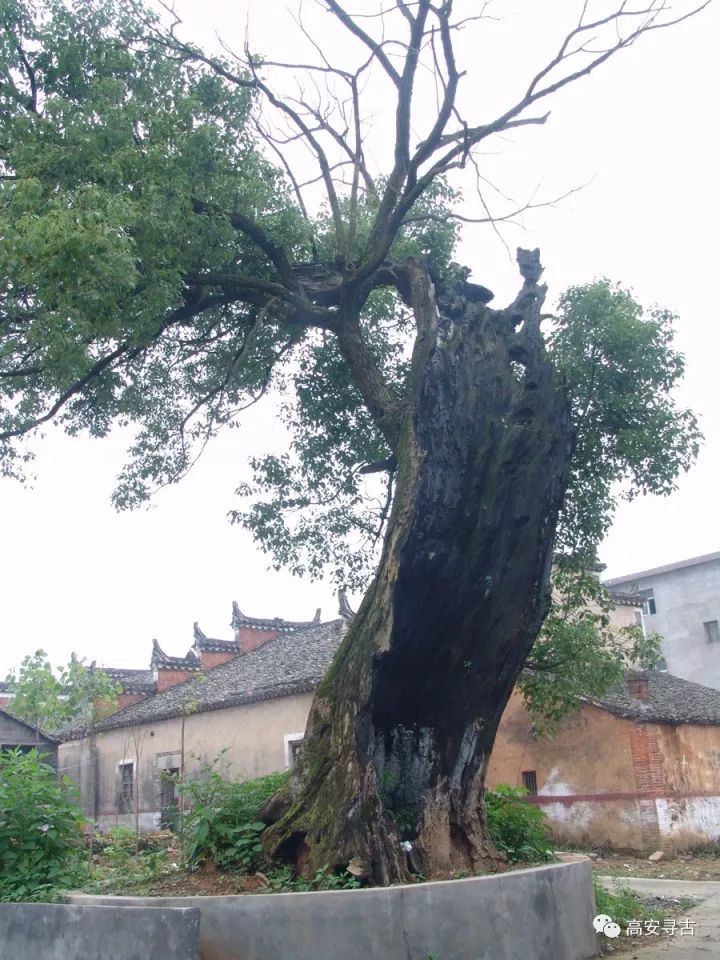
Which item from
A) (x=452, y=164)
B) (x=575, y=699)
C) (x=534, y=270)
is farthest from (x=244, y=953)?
(x=452, y=164)

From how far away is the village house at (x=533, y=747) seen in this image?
19.2 metres

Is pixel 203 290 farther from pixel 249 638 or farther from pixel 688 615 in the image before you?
pixel 688 615

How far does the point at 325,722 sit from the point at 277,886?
1.33 meters

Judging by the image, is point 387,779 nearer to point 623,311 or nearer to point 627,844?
point 623,311

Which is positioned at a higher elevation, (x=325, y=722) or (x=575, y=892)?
(x=325, y=722)

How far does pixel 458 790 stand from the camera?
26.9 ft

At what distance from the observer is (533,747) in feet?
68.8

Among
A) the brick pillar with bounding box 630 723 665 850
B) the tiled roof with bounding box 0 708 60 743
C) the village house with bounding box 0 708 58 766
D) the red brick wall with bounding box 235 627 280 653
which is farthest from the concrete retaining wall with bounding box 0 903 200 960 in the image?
the red brick wall with bounding box 235 627 280 653

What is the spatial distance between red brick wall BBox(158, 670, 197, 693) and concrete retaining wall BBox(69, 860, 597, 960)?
80.4 ft

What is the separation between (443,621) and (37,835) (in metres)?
3.65

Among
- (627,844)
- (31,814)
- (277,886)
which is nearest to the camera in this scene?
(277,886)

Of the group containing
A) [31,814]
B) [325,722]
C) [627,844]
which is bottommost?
[627,844]

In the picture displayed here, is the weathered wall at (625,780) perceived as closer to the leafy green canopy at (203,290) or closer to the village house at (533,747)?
the village house at (533,747)

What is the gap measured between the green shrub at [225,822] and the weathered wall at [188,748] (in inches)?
429
